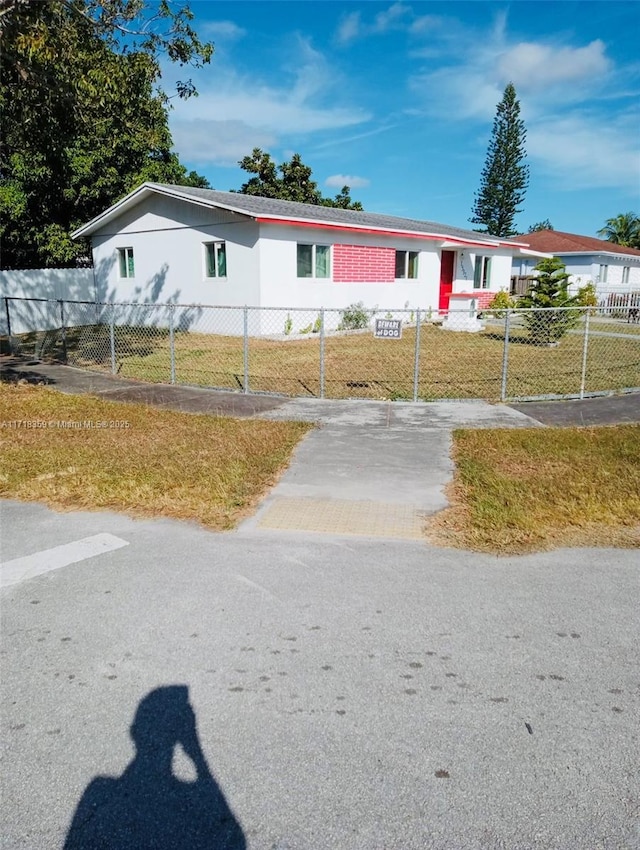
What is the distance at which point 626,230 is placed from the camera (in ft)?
184

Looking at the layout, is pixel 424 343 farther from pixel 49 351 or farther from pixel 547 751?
pixel 547 751

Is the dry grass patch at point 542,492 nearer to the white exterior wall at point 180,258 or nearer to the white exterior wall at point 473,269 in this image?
the white exterior wall at point 180,258

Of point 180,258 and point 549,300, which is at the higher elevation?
point 180,258

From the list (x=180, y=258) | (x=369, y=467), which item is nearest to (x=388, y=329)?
(x=369, y=467)

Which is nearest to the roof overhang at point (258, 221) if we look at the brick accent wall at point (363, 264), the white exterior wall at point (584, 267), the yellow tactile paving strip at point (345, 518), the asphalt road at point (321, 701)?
the brick accent wall at point (363, 264)

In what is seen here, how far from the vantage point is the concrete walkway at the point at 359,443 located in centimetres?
507

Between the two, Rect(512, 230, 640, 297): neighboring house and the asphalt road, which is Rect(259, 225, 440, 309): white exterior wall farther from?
the asphalt road

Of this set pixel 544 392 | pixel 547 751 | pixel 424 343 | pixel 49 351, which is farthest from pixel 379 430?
pixel 49 351

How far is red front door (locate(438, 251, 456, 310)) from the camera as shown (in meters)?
25.0

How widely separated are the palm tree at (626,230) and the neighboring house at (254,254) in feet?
130

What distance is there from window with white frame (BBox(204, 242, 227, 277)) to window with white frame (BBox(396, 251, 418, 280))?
274 inches

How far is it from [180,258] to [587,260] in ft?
86.1

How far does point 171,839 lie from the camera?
6.68ft

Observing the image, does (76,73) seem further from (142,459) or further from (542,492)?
(542,492)
